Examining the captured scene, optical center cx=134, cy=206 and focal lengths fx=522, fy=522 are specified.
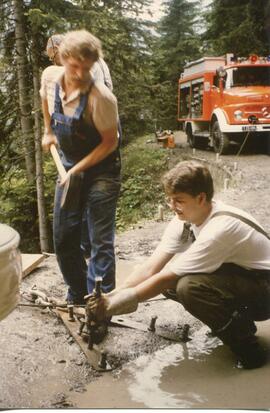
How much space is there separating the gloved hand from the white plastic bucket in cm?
27

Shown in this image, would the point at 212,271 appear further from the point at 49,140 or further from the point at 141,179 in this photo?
the point at 49,140

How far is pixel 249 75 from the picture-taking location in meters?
1.74

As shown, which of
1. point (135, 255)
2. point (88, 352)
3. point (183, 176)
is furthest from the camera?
point (135, 255)

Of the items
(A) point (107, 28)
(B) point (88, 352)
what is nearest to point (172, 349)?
(B) point (88, 352)

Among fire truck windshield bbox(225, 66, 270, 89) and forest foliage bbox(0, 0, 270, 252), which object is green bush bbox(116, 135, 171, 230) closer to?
forest foliage bbox(0, 0, 270, 252)

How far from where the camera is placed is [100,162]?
5.15 ft

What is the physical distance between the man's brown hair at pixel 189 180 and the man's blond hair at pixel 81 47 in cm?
40

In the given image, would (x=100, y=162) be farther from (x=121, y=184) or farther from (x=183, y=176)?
(x=183, y=176)

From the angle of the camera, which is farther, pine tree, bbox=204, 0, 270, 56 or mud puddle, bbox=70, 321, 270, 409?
pine tree, bbox=204, 0, 270, 56

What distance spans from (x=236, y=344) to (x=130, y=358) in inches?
13.2

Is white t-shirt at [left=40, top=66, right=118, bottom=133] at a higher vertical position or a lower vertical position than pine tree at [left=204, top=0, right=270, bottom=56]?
lower

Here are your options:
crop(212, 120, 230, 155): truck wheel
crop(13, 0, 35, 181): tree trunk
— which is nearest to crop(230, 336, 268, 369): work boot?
crop(212, 120, 230, 155): truck wheel

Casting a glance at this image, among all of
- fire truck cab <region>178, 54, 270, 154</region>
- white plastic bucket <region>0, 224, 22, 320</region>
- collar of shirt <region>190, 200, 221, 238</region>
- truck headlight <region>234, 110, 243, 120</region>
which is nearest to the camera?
white plastic bucket <region>0, 224, 22, 320</region>

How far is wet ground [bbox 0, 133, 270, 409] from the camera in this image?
57.2 inches
